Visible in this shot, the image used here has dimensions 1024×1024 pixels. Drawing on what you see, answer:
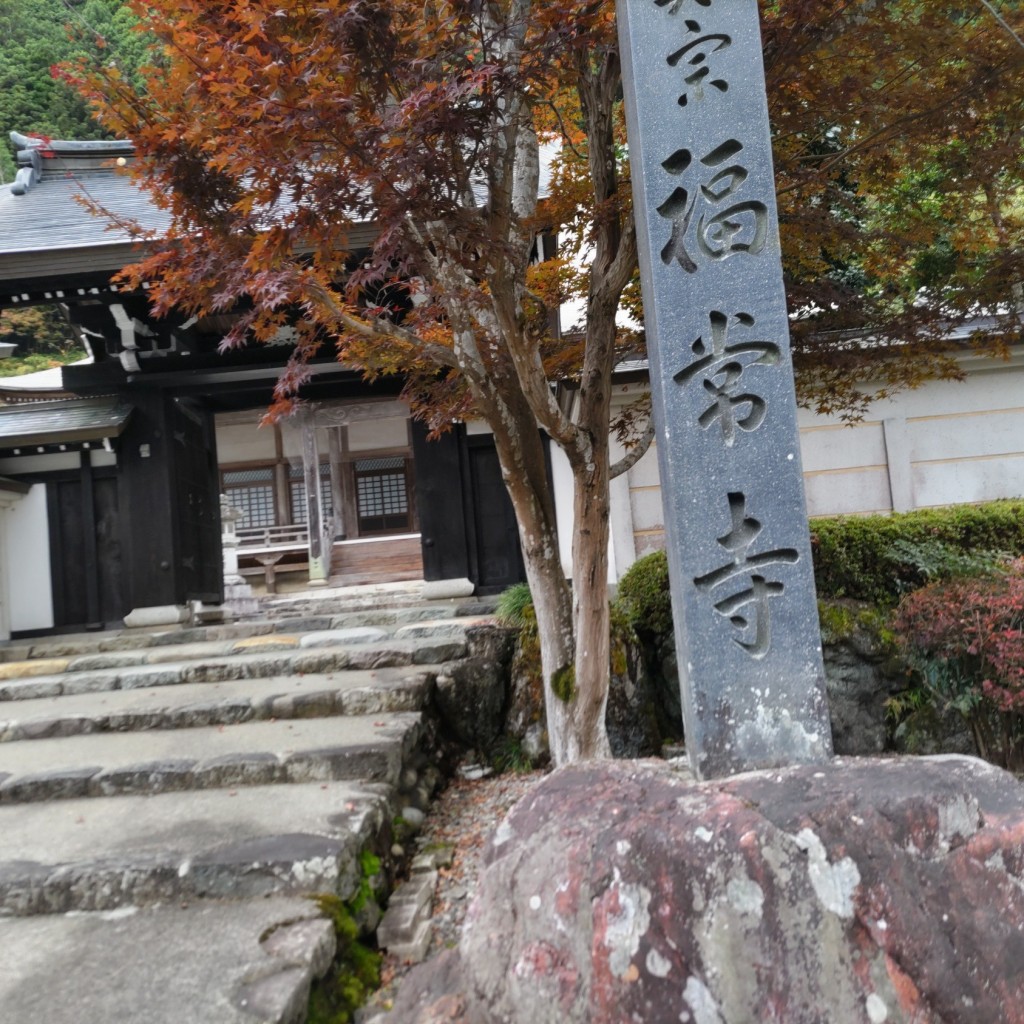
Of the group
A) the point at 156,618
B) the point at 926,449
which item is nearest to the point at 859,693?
the point at 926,449

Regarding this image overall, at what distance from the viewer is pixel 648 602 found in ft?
21.0

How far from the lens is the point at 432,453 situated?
885 centimetres

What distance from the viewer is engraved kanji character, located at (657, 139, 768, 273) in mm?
2855

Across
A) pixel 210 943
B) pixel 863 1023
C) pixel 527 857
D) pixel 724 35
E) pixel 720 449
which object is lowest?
pixel 210 943

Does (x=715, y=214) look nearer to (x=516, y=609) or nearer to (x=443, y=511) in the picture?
(x=516, y=609)

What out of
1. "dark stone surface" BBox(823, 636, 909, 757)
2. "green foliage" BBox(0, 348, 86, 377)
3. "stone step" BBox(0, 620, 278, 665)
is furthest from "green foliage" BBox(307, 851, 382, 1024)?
"green foliage" BBox(0, 348, 86, 377)

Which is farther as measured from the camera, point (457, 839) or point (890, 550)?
point (890, 550)

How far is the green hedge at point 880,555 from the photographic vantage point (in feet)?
21.0

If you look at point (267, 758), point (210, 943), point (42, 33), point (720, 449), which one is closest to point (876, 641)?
point (720, 449)

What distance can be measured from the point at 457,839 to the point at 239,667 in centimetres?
297

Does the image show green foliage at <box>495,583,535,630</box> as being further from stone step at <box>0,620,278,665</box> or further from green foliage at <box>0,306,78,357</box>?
green foliage at <box>0,306,78,357</box>

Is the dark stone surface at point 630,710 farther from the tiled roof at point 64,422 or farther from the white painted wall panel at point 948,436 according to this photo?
the tiled roof at point 64,422

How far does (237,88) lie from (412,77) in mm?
774

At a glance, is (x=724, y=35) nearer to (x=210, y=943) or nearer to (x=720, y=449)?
(x=720, y=449)
